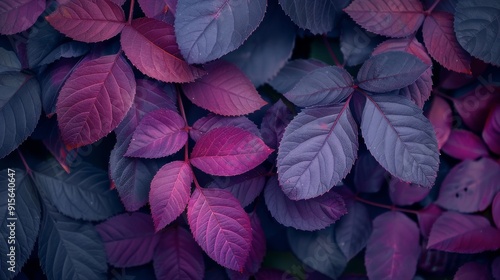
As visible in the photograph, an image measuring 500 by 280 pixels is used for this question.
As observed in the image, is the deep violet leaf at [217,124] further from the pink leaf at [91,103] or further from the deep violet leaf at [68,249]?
the deep violet leaf at [68,249]

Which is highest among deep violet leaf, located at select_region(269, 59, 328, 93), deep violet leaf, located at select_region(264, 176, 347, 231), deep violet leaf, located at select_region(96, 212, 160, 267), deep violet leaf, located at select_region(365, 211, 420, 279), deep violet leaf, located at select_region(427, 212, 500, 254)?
deep violet leaf, located at select_region(269, 59, 328, 93)

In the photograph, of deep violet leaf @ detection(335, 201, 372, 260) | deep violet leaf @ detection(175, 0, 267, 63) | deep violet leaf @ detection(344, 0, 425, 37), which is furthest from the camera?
deep violet leaf @ detection(335, 201, 372, 260)

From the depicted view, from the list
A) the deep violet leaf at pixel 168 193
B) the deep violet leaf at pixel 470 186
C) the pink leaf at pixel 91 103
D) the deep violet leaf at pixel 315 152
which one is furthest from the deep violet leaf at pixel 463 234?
the pink leaf at pixel 91 103

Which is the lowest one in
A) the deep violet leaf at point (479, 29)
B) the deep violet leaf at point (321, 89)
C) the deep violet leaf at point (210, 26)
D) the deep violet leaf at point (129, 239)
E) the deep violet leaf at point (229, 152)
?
the deep violet leaf at point (129, 239)

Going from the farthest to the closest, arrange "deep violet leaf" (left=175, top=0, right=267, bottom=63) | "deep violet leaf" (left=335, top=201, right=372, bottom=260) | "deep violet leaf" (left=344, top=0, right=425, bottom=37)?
"deep violet leaf" (left=335, top=201, right=372, bottom=260)
"deep violet leaf" (left=344, top=0, right=425, bottom=37)
"deep violet leaf" (left=175, top=0, right=267, bottom=63)

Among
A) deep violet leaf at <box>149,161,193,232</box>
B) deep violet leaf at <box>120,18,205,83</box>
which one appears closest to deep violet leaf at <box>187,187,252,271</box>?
deep violet leaf at <box>149,161,193,232</box>

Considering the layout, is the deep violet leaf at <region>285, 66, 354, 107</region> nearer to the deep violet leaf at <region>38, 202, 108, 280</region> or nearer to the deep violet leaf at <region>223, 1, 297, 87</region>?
the deep violet leaf at <region>223, 1, 297, 87</region>
